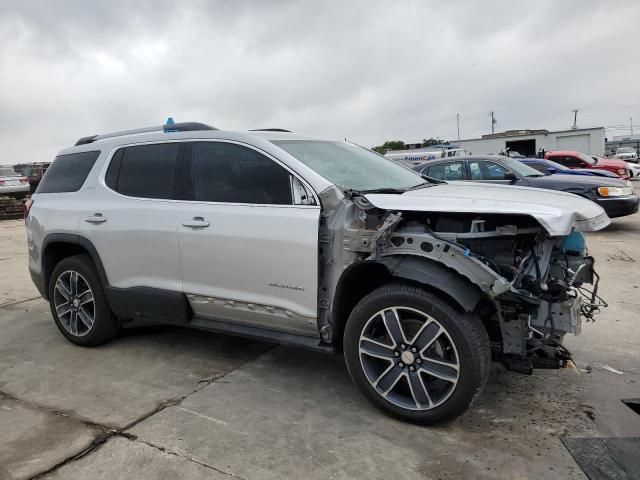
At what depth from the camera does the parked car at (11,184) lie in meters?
20.3

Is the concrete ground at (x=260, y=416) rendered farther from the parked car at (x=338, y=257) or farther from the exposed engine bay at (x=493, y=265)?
the exposed engine bay at (x=493, y=265)

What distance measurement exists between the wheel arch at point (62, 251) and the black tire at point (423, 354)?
94.5 inches

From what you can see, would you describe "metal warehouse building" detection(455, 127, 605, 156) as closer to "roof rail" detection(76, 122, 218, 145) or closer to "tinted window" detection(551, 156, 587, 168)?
"tinted window" detection(551, 156, 587, 168)

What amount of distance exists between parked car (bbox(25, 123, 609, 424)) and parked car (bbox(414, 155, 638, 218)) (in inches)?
227

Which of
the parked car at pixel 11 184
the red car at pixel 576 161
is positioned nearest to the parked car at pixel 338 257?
the red car at pixel 576 161

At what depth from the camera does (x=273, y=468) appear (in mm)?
2758

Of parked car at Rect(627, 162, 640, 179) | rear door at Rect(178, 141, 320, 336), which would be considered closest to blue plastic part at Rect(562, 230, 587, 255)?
rear door at Rect(178, 141, 320, 336)

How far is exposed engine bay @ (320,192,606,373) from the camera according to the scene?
2.95m

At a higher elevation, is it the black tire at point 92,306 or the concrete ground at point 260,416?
the black tire at point 92,306

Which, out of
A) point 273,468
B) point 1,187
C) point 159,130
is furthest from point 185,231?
point 1,187

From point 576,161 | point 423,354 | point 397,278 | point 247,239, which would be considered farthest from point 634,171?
point 247,239

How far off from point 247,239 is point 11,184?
20730 millimetres

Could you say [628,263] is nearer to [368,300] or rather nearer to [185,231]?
[368,300]

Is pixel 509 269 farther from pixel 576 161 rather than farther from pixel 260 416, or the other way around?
pixel 576 161
